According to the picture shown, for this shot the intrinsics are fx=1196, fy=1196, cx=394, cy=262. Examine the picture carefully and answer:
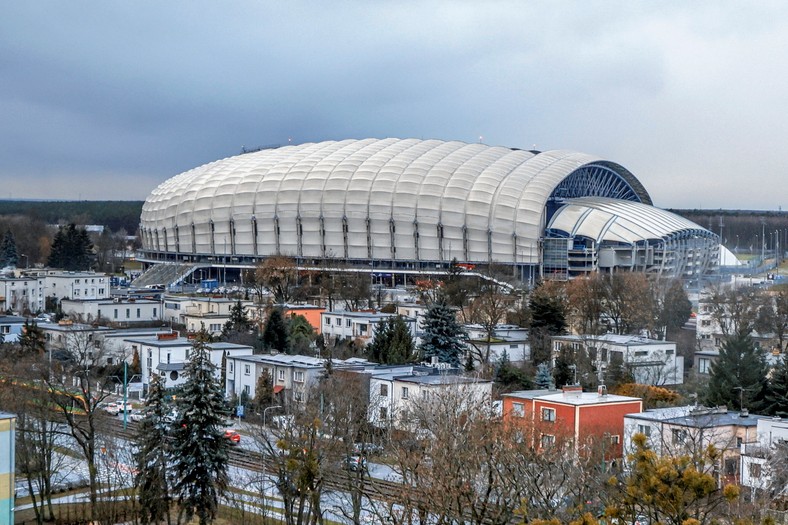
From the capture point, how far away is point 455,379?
3297cm

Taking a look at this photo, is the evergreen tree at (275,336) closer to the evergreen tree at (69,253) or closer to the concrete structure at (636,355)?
the concrete structure at (636,355)

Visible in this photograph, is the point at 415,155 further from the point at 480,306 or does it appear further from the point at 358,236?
the point at 480,306

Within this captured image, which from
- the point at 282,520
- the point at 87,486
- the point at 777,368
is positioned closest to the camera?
the point at 282,520

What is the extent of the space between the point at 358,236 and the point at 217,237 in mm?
12449

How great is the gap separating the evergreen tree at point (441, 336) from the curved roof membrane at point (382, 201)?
40.1 metres

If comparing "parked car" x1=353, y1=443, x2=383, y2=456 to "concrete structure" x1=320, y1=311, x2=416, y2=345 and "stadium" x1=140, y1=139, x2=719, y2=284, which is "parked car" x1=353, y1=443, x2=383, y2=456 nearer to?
"concrete structure" x1=320, y1=311, x2=416, y2=345

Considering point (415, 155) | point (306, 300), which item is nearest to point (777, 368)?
point (306, 300)

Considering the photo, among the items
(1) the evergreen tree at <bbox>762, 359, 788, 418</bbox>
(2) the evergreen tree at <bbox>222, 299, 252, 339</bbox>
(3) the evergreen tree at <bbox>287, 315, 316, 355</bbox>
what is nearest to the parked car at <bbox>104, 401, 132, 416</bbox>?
(3) the evergreen tree at <bbox>287, 315, 316, 355</bbox>

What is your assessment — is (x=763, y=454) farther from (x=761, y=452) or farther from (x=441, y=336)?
(x=441, y=336)

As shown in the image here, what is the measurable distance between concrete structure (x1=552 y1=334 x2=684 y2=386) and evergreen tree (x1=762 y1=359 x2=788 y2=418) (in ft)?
22.2

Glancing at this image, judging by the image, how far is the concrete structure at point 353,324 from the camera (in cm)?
5688

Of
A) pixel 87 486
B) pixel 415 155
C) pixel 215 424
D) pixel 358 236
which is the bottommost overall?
pixel 87 486

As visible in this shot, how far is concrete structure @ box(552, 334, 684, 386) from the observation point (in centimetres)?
4419

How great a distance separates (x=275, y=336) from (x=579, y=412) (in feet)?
75.8
